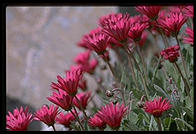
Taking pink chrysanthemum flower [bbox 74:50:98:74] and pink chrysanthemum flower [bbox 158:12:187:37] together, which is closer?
pink chrysanthemum flower [bbox 158:12:187:37]

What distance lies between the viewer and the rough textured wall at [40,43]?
228cm

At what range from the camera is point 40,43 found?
8.23 ft

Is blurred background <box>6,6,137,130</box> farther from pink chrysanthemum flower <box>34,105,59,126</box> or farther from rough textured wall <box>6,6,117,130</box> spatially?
pink chrysanthemum flower <box>34,105,59,126</box>

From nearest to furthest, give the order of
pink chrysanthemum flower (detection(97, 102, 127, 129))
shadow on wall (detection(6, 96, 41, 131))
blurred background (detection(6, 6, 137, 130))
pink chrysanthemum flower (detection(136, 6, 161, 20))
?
pink chrysanthemum flower (detection(97, 102, 127, 129)), pink chrysanthemum flower (detection(136, 6, 161, 20)), shadow on wall (detection(6, 96, 41, 131)), blurred background (detection(6, 6, 137, 130))

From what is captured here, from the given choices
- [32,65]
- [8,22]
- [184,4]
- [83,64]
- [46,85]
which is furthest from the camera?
[8,22]

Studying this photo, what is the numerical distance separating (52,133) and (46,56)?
4.84 ft

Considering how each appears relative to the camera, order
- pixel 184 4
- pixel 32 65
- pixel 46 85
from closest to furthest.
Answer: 1. pixel 184 4
2. pixel 46 85
3. pixel 32 65

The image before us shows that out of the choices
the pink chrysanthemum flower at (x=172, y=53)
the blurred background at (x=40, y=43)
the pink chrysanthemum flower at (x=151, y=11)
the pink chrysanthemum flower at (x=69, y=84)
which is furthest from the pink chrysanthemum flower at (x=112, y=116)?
the blurred background at (x=40, y=43)

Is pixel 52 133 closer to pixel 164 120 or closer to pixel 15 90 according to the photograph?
pixel 164 120

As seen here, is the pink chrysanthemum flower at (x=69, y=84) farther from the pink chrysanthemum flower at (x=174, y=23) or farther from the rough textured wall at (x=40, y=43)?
the rough textured wall at (x=40, y=43)

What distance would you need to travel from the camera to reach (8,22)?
8.45 feet

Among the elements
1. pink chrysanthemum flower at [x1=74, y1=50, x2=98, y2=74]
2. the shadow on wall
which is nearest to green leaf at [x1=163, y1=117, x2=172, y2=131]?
pink chrysanthemum flower at [x1=74, y1=50, x2=98, y2=74]

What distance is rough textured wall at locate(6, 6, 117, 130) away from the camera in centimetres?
228

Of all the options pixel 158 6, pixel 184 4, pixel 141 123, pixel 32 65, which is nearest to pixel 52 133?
pixel 141 123
